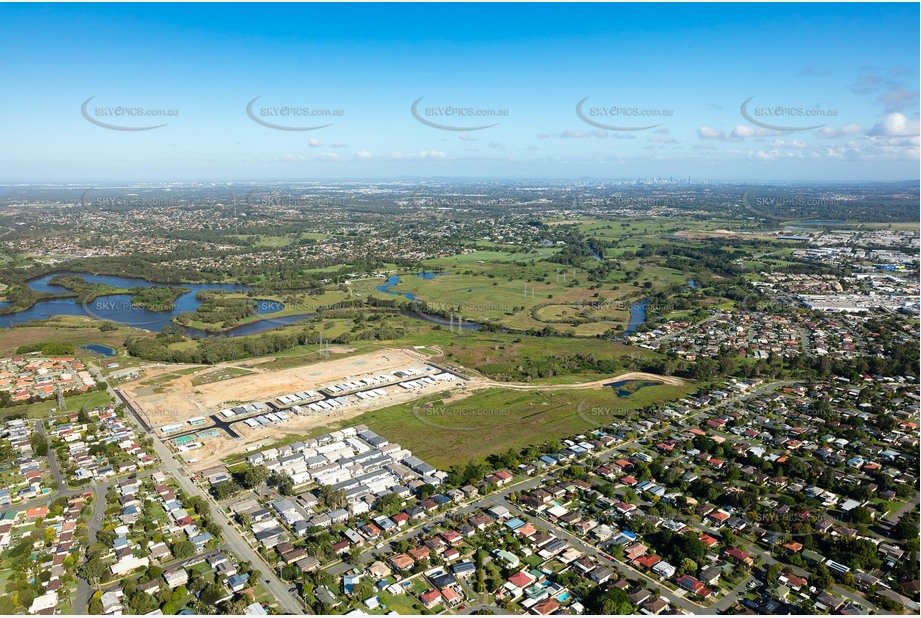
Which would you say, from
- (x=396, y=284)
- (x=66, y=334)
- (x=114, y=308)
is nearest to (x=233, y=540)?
(x=66, y=334)

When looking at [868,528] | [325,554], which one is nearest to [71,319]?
[325,554]

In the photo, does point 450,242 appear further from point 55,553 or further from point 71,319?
point 55,553

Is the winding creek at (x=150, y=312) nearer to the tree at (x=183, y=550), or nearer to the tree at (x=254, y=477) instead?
the tree at (x=254, y=477)

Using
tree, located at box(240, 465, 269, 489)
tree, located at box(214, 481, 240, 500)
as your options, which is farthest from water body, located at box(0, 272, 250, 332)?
tree, located at box(214, 481, 240, 500)

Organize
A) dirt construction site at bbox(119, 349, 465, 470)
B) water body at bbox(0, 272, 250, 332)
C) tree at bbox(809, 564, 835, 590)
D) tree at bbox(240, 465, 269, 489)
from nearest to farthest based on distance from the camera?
tree at bbox(809, 564, 835, 590) < tree at bbox(240, 465, 269, 489) < dirt construction site at bbox(119, 349, 465, 470) < water body at bbox(0, 272, 250, 332)

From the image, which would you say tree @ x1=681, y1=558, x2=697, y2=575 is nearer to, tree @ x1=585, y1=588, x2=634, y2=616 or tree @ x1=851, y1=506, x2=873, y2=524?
tree @ x1=585, y1=588, x2=634, y2=616

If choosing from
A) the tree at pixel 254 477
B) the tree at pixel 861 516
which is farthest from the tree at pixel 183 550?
the tree at pixel 861 516
